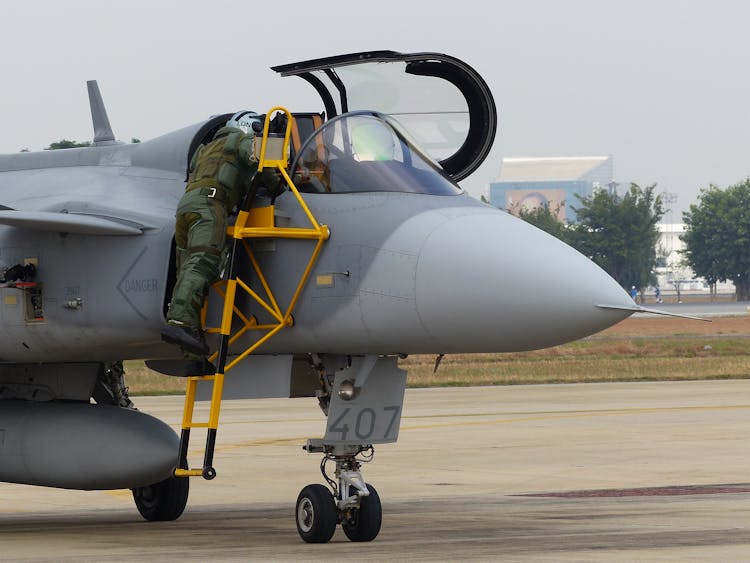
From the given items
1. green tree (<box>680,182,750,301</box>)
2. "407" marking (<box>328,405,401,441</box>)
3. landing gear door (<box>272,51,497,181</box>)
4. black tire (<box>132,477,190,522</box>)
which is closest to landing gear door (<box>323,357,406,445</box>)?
"407" marking (<box>328,405,401,441</box>)

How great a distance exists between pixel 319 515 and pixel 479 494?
20.6 ft

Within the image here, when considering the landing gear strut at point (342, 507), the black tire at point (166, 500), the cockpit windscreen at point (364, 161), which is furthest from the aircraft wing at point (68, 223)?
the black tire at point (166, 500)

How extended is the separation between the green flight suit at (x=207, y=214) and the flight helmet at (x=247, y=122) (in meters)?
0.35

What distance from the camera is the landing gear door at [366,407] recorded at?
12.8 meters

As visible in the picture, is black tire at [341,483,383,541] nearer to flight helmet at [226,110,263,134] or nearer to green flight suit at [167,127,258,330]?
green flight suit at [167,127,258,330]

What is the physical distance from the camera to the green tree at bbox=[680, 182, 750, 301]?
145m

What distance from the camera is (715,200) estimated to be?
492 feet

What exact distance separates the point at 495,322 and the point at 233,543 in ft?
11.4

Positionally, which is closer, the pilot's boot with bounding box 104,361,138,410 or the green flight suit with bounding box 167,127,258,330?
the green flight suit with bounding box 167,127,258,330

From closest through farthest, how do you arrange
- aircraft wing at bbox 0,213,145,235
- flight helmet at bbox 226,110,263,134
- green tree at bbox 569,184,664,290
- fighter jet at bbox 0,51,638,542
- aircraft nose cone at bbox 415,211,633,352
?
aircraft nose cone at bbox 415,211,633,352 → fighter jet at bbox 0,51,638,542 → aircraft wing at bbox 0,213,145,235 → flight helmet at bbox 226,110,263,134 → green tree at bbox 569,184,664,290

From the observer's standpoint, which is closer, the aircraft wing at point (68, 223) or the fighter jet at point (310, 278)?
the fighter jet at point (310, 278)

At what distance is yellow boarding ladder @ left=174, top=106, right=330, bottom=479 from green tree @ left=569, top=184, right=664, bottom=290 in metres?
117

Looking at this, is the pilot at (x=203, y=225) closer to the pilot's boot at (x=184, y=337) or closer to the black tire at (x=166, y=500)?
the pilot's boot at (x=184, y=337)

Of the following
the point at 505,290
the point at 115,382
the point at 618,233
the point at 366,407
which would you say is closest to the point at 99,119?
the point at 115,382
